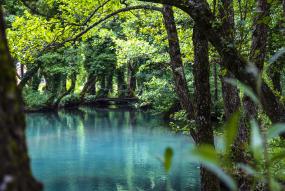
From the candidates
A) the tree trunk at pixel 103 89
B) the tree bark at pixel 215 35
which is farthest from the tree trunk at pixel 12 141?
the tree trunk at pixel 103 89

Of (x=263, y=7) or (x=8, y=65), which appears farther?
(x=263, y=7)

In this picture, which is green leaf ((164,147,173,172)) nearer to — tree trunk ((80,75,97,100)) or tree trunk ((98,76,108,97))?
tree trunk ((80,75,97,100))

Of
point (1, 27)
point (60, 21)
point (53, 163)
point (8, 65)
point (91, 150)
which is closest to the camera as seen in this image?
point (8, 65)

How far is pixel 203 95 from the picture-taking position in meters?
5.08

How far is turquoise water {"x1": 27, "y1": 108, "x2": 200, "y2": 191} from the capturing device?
34.4ft

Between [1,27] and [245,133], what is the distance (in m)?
6.20

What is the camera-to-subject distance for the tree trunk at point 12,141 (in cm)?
81

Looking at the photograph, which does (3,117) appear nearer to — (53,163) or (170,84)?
(53,163)

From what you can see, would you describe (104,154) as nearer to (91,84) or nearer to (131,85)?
(91,84)

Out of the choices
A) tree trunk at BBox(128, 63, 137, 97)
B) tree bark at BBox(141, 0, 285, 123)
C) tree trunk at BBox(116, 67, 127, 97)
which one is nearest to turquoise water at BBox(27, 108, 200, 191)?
tree bark at BBox(141, 0, 285, 123)

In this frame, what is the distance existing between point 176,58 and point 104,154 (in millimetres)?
8484

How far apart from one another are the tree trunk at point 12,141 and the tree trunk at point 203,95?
4.14 metres

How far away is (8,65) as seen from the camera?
946mm

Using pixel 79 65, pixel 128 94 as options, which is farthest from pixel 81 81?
pixel 79 65
